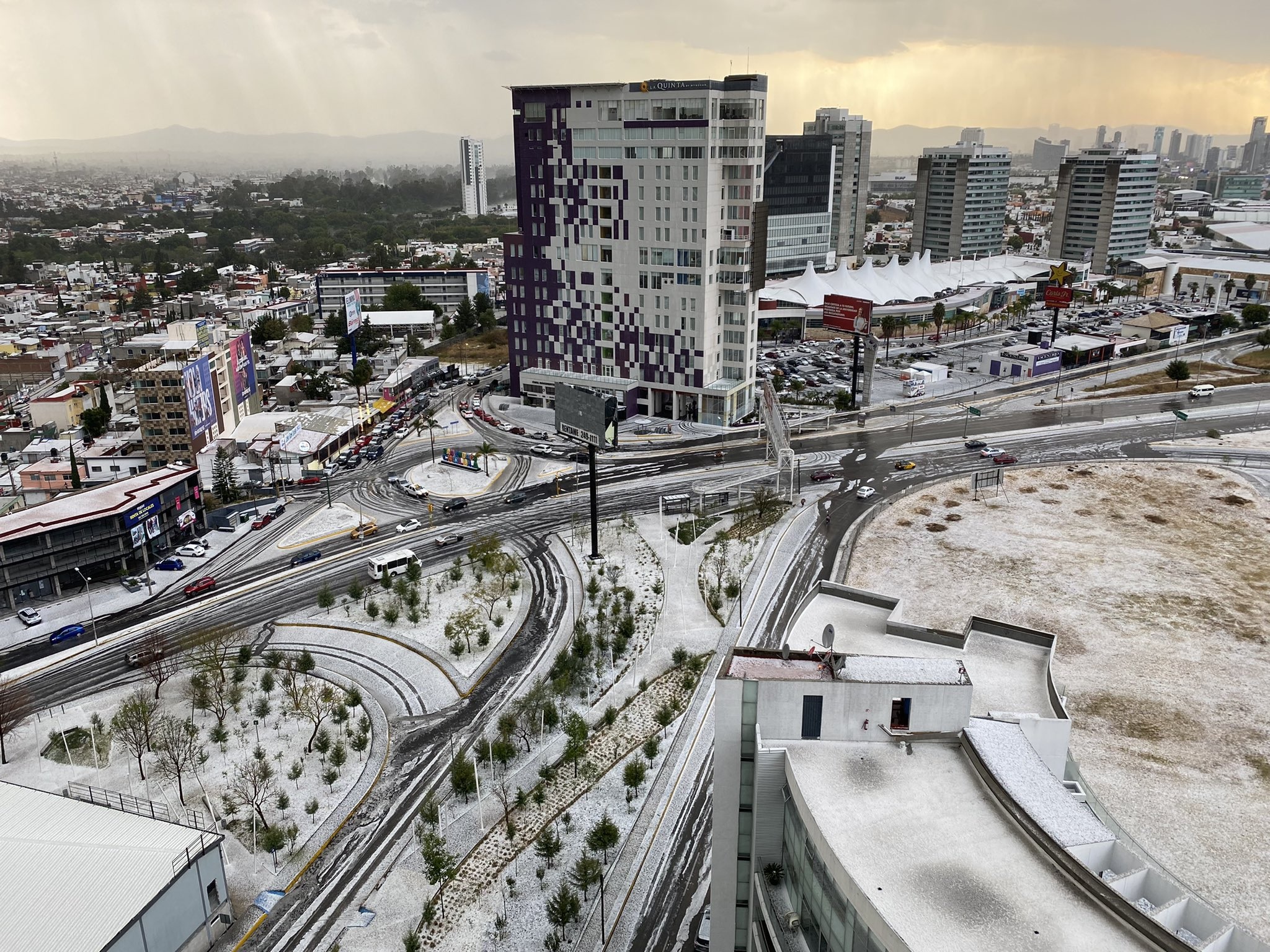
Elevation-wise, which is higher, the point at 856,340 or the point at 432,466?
the point at 856,340

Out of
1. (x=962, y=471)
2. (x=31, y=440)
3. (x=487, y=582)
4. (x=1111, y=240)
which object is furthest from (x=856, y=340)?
(x=1111, y=240)

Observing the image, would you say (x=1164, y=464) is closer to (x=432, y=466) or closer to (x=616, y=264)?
(x=616, y=264)

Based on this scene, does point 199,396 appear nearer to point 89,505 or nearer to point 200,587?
point 89,505

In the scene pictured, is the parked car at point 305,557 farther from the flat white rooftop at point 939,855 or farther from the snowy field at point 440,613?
the flat white rooftop at point 939,855

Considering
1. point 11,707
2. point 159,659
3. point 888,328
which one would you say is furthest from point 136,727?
point 888,328

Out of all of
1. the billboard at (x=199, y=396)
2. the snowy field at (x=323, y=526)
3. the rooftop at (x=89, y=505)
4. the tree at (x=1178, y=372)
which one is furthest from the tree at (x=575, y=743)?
the tree at (x=1178, y=372)

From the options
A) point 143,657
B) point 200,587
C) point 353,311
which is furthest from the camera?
point 353,311
